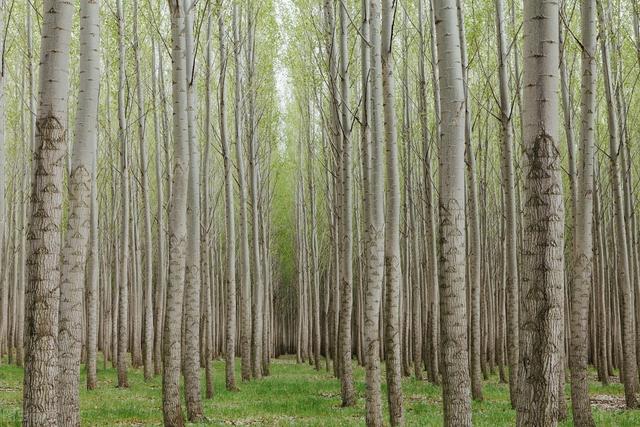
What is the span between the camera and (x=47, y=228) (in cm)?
436

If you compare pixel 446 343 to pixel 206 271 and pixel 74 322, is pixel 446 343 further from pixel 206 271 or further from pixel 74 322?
pixel 206 271

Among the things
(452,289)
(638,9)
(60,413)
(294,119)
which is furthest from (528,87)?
(294,119)

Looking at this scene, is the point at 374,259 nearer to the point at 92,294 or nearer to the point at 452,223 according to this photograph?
the point at 452,223

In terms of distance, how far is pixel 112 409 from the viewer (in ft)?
33.0

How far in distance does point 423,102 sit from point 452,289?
7575 millimetres

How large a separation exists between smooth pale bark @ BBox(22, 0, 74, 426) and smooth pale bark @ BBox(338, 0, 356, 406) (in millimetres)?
5711

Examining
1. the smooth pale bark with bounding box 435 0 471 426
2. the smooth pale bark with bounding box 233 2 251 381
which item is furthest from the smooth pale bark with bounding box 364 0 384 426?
the smooth pale bark with bounding box 233 2 251 381

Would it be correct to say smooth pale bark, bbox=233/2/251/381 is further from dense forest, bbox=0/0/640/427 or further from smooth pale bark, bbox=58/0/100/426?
smooth pale bark, bbox=58/0/100/426

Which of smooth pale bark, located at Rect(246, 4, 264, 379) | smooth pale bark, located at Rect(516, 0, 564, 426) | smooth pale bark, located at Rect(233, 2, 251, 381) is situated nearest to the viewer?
smooth pale bark, located at Rect(516, 0, 564, 426)

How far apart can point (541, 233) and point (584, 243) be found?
4.68 meters

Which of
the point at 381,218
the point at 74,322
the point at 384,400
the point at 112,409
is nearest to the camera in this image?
the point at 74,322

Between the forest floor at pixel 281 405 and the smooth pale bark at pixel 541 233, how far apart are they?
17.5 ft

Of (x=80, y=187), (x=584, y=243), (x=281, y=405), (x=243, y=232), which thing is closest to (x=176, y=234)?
(x=80, y=187)

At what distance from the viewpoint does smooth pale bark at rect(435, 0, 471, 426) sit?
546 centimetres
